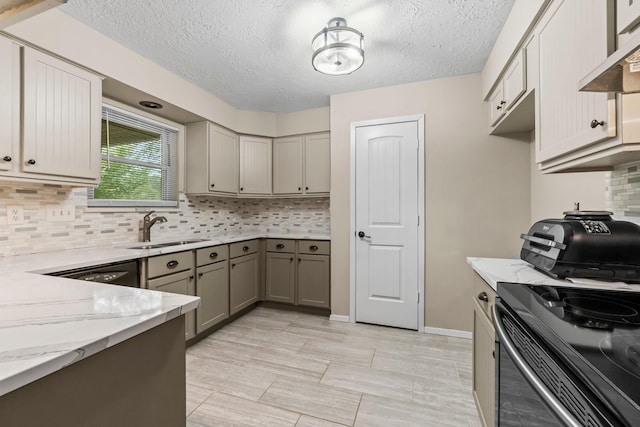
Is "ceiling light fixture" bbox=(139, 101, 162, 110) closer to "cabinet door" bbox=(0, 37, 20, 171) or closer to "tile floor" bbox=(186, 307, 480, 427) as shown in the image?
"cabinet door" bbox=(0, 37, 20, 171)

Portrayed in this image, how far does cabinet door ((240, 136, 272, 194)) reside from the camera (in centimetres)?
359

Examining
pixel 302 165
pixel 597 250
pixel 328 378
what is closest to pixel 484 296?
pixel 597 250

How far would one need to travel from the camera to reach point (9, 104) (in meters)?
1.60

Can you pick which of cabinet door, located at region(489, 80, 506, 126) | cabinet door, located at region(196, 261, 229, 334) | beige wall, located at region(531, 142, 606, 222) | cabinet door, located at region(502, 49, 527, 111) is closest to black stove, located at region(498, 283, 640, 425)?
beige wall, located at region(531, 142, 606, 222)

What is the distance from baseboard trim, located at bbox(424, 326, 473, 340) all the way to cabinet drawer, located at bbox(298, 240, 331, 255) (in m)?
1.28

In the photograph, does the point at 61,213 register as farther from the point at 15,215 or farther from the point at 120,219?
the point at 120,219

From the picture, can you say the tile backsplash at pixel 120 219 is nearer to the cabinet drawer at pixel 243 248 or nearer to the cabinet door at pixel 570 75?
the cabinet drawer at pixel 243 248

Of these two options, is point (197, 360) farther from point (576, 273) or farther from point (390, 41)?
point (390, 41)

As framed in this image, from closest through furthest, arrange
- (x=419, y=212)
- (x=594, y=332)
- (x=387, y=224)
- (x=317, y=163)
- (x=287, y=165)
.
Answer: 1. (x=594, y=332)
2. (x=419, y=212)
3. (x=387, y=224)
4. (x=317, y=163)
5. (x=287, y=165)

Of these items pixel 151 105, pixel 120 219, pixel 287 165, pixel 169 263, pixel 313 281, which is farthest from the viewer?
pixel 287 165

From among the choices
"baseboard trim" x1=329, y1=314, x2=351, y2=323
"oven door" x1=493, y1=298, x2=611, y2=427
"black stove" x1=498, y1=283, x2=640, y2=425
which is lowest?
"baseboard trim" x1=329, y1=314, x2=351, y2=323

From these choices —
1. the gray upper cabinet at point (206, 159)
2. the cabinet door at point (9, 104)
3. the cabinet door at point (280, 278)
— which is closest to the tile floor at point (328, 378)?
the cabinet door at point (280, 278)

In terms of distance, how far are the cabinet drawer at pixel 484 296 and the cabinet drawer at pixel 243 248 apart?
7.52 feet

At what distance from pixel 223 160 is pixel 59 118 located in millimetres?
1580
